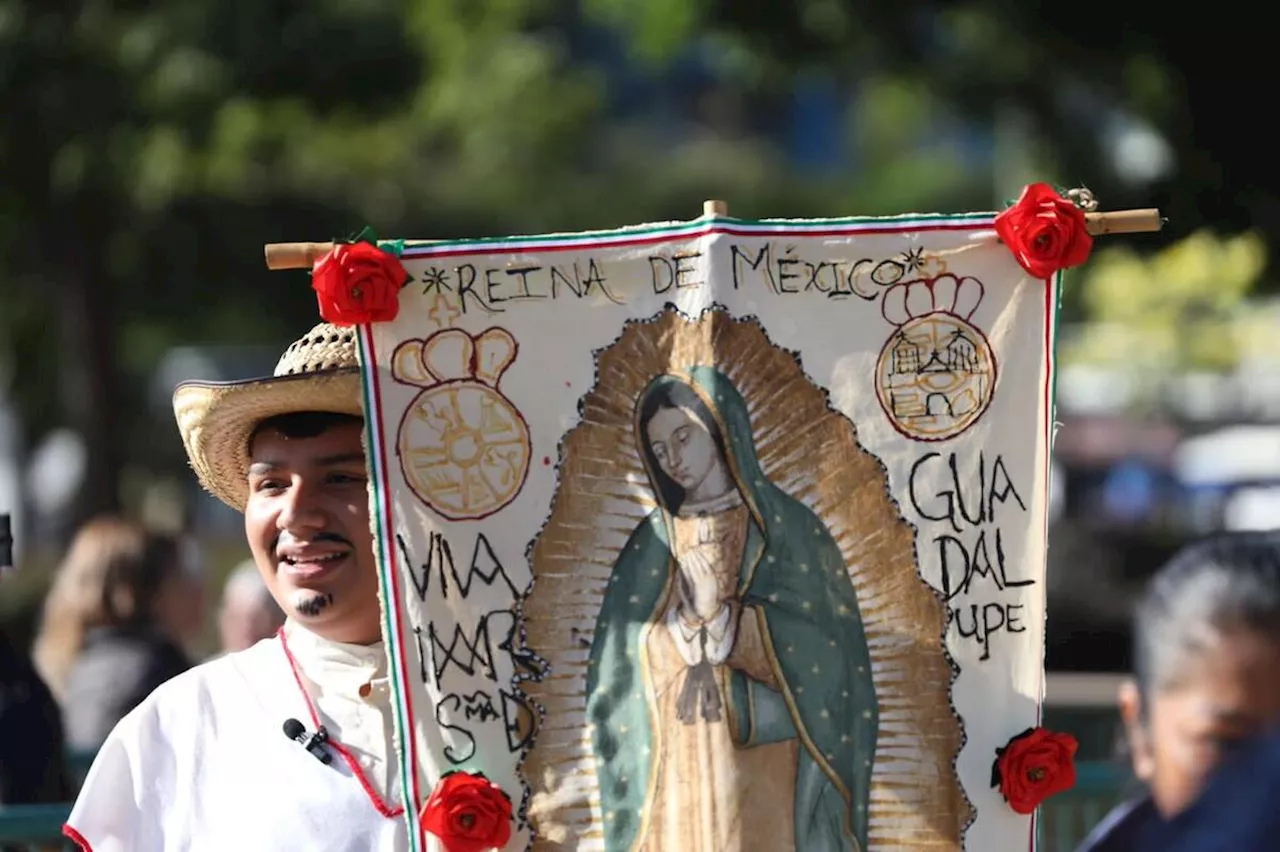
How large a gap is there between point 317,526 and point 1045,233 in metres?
1.35

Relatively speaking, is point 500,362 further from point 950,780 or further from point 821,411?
point 950,780

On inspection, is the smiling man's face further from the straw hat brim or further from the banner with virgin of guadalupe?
the banner with virgin of guadalupe

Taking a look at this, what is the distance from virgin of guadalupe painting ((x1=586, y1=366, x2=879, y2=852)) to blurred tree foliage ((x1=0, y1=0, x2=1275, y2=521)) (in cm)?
505

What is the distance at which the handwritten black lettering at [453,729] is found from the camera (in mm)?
3230

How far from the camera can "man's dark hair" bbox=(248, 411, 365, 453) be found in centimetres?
354

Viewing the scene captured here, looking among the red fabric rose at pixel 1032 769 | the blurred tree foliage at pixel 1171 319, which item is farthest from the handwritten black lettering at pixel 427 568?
the blurred tree foliage at pixel 1171 319

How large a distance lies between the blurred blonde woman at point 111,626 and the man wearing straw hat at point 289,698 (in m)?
2.08

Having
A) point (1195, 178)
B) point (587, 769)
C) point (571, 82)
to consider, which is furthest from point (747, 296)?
point (571, 82)

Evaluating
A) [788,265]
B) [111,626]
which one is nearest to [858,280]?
[788,265]

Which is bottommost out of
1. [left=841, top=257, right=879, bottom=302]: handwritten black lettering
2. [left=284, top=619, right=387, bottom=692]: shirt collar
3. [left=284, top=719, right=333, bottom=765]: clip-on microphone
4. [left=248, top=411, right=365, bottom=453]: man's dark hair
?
[left=284, top=719, right=333, bottom=765]: clip-on microphone

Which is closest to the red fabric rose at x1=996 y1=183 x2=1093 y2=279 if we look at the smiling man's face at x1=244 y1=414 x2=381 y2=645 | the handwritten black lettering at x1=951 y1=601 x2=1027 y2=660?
the handwritten black lettering at x1=951 y1=601 x2=1027 y2=660

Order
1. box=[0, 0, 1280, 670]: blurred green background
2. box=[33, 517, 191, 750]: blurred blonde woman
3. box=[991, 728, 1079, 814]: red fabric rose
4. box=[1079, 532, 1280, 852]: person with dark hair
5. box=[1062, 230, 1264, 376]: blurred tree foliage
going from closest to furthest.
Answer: box=[1079, 532, 1280, 852]: person with dark hair, box=[991, 728, 1079, 814]: red fabric rose, box=[33, 517, 191, 750]: blurred blonde woman, box=[0, 0, 1280, 670]: blurred green background, box=[1062, 230, 1264, 376]: blurred tree foliage

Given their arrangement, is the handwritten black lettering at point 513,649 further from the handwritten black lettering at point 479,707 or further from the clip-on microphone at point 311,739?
the clip-on microphone at point 311,739

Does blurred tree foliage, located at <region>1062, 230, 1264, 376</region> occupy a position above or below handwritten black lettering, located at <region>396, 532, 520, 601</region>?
above
